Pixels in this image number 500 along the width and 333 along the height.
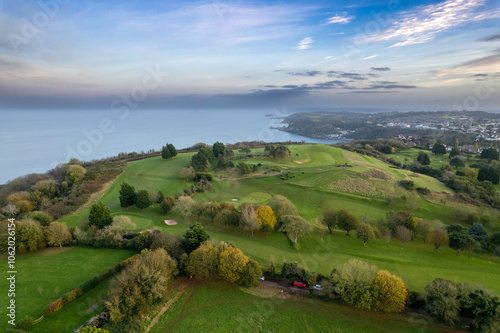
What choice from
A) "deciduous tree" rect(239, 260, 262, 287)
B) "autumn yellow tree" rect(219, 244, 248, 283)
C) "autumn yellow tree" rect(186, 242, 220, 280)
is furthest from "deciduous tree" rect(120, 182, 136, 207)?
"deciduous tree" rect(239, 260, 262, 287)

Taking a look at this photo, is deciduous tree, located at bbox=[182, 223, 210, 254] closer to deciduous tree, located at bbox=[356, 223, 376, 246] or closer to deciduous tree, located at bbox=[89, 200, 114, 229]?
deciduous tree, located at bbox=[89, 200, 114, 229]

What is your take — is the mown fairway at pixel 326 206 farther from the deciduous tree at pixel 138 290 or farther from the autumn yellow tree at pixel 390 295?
the deciduous tree at pixel 138 290

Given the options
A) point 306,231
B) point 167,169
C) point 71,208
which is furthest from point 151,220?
point 167,169

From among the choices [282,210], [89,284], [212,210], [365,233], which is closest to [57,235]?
[89,284]

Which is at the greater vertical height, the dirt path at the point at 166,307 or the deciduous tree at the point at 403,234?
the deciduous tree at the point at 403,234

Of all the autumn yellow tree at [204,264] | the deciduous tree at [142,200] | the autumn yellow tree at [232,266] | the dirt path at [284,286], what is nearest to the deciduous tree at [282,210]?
the dirt path at [284,286]
